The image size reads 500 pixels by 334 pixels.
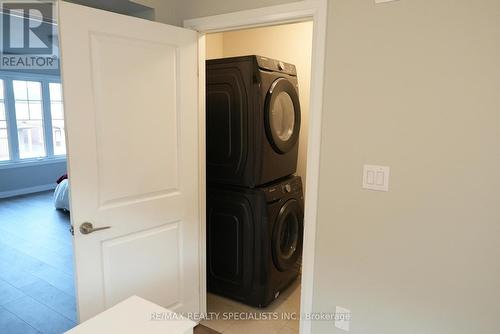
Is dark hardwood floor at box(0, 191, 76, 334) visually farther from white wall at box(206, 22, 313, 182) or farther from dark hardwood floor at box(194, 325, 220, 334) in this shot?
white wall at box(206, 22, 313, 182)

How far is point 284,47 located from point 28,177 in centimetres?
521

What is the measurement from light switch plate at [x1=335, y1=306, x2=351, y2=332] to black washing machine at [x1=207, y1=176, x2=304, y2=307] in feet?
2.44

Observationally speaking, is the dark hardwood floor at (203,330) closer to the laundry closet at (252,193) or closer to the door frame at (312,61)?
the laundry closet at (252,193)

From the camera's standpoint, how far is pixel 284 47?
2.96 meters

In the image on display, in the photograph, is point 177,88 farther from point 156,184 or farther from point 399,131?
point 399,131

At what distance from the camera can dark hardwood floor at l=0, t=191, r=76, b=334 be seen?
227 centimetres

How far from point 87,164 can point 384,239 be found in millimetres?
1464

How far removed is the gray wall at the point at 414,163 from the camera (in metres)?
1.30

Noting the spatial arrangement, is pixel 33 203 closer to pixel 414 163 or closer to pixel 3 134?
pixel 3 134

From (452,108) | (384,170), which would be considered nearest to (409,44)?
(452,108)

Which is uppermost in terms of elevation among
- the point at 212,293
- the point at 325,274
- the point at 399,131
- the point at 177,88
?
the point at 177,88

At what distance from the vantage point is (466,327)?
1.41m

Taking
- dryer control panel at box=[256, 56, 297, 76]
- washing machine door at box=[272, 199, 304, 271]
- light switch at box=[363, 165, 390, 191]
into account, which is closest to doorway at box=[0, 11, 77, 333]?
dryer control panel at box=[256, 56, 297, 76]

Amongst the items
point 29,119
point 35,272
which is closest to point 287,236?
point 35,272
